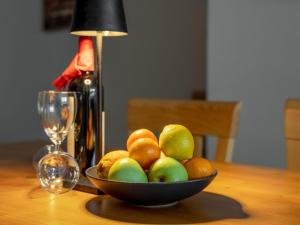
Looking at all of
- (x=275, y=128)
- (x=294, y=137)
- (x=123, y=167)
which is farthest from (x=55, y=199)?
(x=275, y=128)

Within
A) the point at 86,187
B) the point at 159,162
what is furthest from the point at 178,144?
the point at 86,187

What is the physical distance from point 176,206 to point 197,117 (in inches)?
28.5

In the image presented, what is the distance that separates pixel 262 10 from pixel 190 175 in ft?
5.61

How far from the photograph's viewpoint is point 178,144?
98 cm

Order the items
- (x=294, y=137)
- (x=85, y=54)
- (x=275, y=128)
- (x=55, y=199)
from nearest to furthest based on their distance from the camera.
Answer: (x=55, y=199)
(x=85, y=54)
(x=294, y=137)
(x=275, y=128)

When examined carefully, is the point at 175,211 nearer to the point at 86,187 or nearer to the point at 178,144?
the point at 178,144

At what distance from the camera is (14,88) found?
418 centimetres

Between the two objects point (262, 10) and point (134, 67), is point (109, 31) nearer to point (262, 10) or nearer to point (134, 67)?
point (262, 10)

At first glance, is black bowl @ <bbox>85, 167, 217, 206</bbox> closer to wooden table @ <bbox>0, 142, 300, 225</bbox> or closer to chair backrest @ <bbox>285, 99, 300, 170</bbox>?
wooden table @ <bbox>0, 142, 300, 225</bbox>

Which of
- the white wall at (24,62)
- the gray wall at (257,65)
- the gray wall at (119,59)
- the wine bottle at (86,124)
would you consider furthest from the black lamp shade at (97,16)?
the white wall at (24,62)

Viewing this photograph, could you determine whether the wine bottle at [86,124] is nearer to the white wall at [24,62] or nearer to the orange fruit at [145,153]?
the orange fruit at [145,153]

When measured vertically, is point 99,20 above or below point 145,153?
above

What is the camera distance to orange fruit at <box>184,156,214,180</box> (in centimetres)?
98

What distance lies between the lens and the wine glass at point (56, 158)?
1.09 metres
